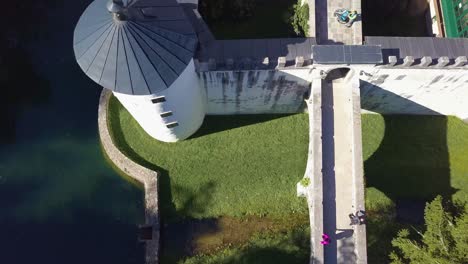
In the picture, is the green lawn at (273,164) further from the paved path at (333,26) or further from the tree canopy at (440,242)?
the paved path at (333,26)

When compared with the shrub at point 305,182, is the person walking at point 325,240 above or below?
below

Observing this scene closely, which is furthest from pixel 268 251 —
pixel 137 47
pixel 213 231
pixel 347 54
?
pixel 137 47

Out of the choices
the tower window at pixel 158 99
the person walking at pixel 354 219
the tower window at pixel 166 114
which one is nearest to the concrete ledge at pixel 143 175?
the tower window at pixel 166 114

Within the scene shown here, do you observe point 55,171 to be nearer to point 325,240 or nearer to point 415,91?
point 325,240

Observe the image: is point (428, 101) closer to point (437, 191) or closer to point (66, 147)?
point (437, 191)

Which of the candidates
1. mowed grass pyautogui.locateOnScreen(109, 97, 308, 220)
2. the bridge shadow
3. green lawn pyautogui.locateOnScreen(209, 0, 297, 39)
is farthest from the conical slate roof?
the bridge shadow

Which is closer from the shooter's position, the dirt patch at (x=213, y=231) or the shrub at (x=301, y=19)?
the shrub at (x=301, y=19)

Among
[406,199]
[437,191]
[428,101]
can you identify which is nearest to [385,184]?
[406,199]
